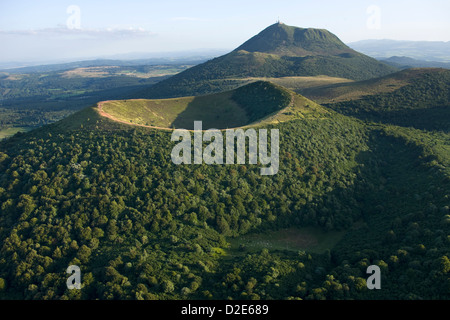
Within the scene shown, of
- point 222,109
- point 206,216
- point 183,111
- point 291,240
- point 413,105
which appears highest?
point 413,105

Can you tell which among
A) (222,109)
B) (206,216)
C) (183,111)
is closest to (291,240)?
(206,216)

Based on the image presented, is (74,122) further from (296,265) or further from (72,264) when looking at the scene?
(296,265)

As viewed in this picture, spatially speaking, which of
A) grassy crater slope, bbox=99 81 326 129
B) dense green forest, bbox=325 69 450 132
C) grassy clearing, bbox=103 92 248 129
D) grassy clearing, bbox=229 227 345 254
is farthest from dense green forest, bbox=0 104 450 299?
dense green forest, bbox=325 69 450 132

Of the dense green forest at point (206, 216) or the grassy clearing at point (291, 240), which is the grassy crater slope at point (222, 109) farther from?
the grassy clearing at point (291, 240)

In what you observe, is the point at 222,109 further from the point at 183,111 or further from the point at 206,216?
the point at 206,216

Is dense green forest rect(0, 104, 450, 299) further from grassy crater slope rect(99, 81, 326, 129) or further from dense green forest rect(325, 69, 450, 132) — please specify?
dense green forest rect(325, 69, 450, 132)

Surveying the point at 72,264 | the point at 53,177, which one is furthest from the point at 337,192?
the point at 53,177

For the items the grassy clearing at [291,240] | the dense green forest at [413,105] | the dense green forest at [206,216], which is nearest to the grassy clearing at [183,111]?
the dense green forest at [206,216]
